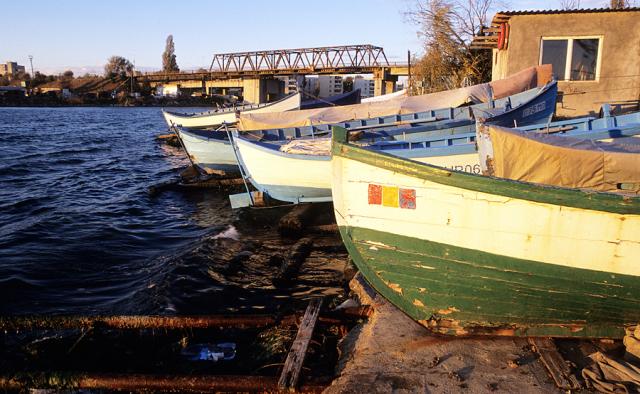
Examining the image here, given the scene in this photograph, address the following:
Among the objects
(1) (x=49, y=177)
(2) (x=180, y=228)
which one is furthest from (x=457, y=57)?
(1) (x=49, y=177)

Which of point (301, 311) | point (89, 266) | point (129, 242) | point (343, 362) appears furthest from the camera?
point (129, 242)

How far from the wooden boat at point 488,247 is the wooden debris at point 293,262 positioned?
307 cm

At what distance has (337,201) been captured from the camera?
17.7 ft

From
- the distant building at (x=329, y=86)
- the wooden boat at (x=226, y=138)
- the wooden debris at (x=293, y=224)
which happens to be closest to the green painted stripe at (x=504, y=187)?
the wooden debris at (x=293, y=224)

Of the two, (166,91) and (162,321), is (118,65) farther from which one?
(162,321)

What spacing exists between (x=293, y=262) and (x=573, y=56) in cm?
1174

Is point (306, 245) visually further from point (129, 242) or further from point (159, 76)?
point (159, 76)

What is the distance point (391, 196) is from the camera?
4859 millimetres

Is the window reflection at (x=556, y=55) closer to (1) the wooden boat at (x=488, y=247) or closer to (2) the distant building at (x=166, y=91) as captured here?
(1) the wooden boat at (x=488, y=247)

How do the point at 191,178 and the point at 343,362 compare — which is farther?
the point at 191,178

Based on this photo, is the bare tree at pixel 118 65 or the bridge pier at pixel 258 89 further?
the bare tree at pixel 118 65

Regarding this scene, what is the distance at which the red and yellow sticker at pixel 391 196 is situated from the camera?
4764mm

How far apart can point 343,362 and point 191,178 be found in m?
14.5

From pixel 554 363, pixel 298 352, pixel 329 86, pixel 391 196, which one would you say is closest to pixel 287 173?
pixel 391 196
